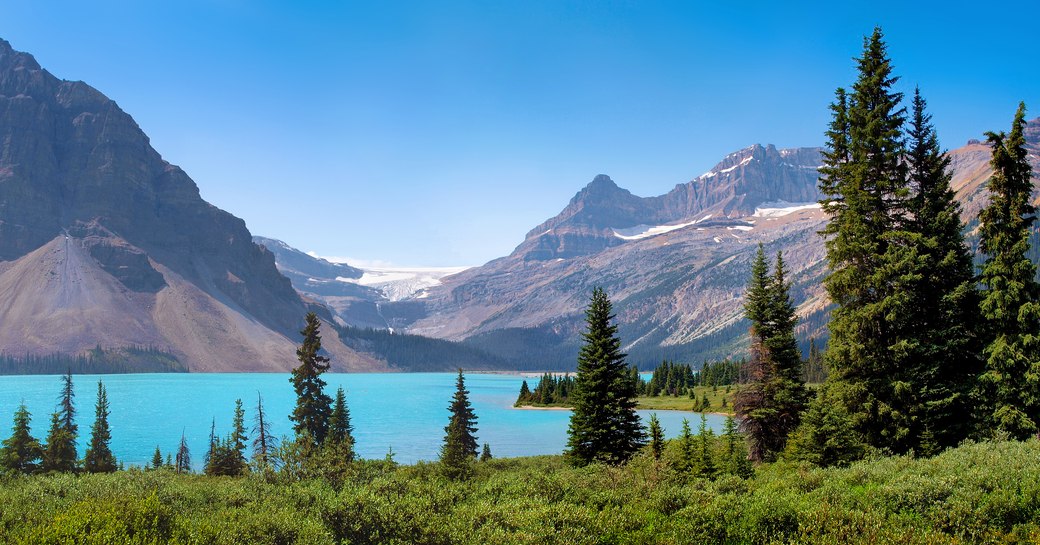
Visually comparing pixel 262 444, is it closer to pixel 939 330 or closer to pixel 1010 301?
pixel 939 330

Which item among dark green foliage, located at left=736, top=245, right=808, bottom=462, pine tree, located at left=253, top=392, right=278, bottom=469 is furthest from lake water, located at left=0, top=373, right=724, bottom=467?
dark green foliage, located at left=736, top=245, right=808, bottom=462

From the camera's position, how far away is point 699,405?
113 meters

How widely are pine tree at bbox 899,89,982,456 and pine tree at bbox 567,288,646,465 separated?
42.2ft

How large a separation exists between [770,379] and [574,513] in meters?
30.8

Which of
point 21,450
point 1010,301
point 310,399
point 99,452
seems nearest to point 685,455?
point 1010,301

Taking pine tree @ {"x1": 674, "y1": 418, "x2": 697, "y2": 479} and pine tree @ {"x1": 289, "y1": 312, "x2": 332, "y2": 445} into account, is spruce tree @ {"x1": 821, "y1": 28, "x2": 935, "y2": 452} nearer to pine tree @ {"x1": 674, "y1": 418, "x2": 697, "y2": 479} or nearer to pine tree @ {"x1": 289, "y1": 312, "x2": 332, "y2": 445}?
pine tree @ {"x1": 674, "y1": 418, "x2": 697, "y2": 479}

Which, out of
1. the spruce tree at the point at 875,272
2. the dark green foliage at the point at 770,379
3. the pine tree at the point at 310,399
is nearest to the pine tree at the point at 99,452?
the pine tree at the point at 310,399

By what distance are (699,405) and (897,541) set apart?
4219 inches

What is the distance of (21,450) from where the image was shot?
143ft

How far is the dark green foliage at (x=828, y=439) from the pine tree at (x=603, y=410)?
930cm

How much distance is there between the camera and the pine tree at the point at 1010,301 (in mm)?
23969

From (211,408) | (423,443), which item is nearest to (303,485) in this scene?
(423,443)

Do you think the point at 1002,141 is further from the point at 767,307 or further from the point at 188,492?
the point at 188,492

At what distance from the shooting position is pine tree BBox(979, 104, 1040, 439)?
24.0 metres
